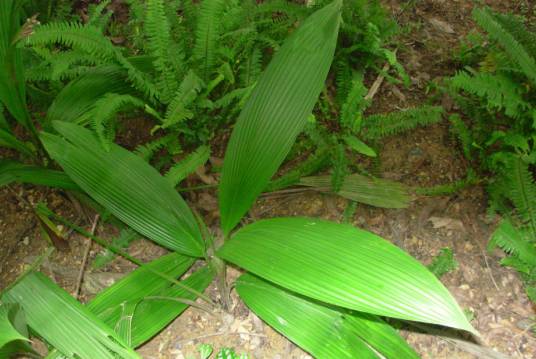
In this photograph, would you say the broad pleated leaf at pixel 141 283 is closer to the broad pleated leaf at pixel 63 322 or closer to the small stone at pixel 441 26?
the broad pleated leaf at pixel 63 322

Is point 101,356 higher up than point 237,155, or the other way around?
point 237,155

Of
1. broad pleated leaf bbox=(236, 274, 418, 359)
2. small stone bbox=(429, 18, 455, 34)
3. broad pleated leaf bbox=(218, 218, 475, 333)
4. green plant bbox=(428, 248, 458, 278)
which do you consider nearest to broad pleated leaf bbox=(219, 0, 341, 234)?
broad pleated leaf bbox=(218, 218, 475, 333)

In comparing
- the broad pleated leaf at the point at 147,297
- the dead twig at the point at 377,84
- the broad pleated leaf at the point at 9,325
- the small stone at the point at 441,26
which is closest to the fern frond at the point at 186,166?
the broad pleated leaf at the point at 147,297

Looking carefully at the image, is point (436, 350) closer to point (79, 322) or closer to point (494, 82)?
point (494, 82)

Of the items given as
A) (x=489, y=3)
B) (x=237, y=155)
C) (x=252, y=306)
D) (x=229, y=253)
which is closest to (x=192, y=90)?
(x=237, y=155)

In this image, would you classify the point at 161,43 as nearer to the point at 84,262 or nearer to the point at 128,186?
the point at 128,186
